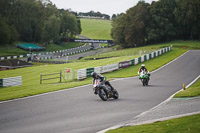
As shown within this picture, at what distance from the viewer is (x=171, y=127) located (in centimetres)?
965

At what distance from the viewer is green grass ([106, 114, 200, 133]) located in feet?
30.3

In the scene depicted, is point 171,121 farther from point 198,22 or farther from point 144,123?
point 198,22

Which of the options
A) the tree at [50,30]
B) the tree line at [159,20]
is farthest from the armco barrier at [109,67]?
the tree at [50,30]

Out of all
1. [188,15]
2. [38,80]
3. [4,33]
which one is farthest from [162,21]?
[38,80]

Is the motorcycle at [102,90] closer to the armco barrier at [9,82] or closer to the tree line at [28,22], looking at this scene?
the armco barrier at [9,82]

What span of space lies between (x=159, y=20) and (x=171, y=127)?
88.5 meters

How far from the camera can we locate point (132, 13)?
9881cm

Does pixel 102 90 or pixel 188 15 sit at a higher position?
pixel 188 15

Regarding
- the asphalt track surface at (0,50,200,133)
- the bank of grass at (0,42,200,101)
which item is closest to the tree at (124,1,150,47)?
the bank of grass at (0,42,200,101)

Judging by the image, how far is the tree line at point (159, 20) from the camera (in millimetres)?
95250

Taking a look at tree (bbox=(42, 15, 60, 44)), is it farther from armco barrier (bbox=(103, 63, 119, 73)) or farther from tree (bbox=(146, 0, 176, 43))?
armco barrier (bbox=(103, 63, 119, 73))

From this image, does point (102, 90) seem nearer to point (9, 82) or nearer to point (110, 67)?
point (9, 82)

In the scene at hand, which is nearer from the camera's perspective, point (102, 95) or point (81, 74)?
point (102, 95)

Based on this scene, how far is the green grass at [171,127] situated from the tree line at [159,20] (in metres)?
85.5
